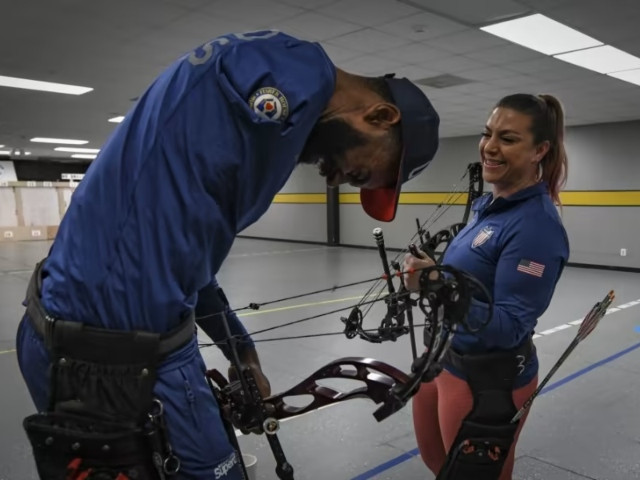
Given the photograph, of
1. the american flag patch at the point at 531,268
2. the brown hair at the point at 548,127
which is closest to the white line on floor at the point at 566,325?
the brown hair at the point at 548,127

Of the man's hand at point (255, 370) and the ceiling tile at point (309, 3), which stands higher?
the ceiling tile at point (309, 3)

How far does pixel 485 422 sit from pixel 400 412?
6.84 feet

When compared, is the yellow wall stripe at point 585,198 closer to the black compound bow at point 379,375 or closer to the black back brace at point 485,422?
the black back brace at point 485,422

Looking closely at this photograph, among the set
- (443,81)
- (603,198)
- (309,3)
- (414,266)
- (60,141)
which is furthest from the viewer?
(60,141)

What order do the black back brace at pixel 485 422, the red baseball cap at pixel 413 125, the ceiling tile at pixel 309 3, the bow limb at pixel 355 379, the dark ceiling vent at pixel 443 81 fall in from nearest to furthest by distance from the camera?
the red baseball cap at pixel 413 125 → the bow limb at pixel 355 379 → the black back brace at pixel 485 422 → the ceiling tile at pixel 309 3 → the dark ceiling vent at pixel 443 81

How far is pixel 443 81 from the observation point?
6.87m

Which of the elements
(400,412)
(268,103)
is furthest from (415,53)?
(268,103)

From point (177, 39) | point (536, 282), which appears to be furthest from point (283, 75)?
point (177, 39)

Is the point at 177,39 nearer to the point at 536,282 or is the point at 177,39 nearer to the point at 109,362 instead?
the point at 536,282

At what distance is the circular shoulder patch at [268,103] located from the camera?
2.24 ft

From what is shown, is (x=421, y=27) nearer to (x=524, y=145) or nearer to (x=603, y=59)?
(x=603, y=59)

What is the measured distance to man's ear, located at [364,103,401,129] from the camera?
777 mm

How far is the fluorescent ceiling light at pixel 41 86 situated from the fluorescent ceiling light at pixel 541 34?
546 cm

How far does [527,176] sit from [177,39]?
4.27m
